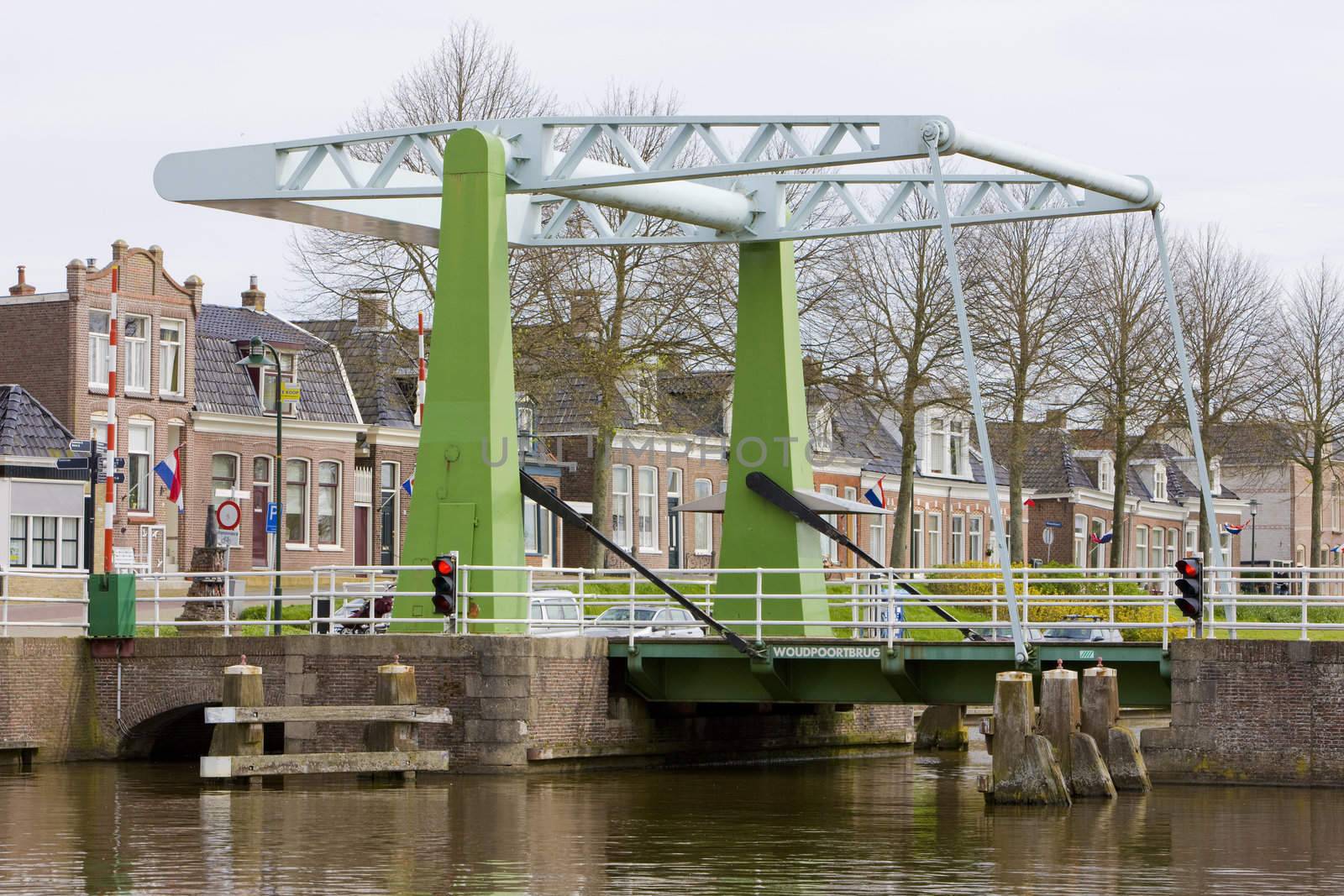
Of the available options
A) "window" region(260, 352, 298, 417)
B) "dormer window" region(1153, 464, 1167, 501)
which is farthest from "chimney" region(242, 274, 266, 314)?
"dormer window" region(1153, 464, 1167, 501)

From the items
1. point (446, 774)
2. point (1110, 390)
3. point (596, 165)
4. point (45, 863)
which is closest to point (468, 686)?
point (446, 774)

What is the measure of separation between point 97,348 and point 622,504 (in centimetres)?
1509

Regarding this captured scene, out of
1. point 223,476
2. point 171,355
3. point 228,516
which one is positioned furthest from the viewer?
point 223,476

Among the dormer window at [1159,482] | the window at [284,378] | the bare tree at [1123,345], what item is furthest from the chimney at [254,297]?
the dormer window at [1159,482]

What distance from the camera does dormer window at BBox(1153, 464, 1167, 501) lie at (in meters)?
78.4

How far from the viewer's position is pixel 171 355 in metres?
A: 45.4

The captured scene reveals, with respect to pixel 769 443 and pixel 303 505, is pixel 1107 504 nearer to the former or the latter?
pixel 303 505

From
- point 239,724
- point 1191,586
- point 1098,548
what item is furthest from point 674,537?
point 1191,586

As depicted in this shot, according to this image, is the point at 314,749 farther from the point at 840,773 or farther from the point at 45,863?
the point at 45,863

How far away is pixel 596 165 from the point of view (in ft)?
83.4

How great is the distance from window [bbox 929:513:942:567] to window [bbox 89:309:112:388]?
95.8ft

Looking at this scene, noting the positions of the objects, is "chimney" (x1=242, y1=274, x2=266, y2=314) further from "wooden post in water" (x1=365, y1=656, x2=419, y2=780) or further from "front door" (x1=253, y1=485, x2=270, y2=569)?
"wooden post in water" (x1=365, y1=656, x2=419, y2=780)

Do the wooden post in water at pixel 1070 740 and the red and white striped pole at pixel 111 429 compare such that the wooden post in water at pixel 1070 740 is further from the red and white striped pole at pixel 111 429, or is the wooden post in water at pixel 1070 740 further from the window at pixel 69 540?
the window at pixel 69 540

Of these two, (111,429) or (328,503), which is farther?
(328,503)
